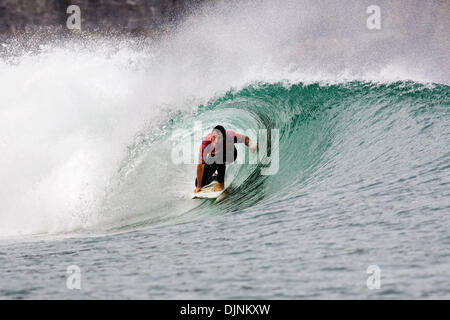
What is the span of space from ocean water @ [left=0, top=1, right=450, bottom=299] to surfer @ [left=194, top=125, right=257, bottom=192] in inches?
12.7

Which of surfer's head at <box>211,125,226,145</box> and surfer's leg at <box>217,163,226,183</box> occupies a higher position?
surfer's head at <box>211,125,226,145</box>

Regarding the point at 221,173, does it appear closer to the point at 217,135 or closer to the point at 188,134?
the point at 217,135

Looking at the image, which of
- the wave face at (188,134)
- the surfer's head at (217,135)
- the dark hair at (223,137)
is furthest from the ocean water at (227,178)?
the surfer's head at (217,135)

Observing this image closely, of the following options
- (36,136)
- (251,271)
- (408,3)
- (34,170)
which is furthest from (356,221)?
(408,3)

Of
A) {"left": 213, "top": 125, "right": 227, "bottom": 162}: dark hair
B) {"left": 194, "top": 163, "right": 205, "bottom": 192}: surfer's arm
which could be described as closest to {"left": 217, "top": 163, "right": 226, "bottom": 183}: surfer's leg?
{"left": 213, "top": 125, "right": 227, "bottom": 162}: dark hair

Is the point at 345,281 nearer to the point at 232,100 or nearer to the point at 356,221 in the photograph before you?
the point at 356,221

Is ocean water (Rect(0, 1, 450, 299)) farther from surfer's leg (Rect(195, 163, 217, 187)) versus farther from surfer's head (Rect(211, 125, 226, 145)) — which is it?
surfer's head (Rect(211, 125, 226, 145))

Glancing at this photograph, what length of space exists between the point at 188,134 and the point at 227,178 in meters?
1.98

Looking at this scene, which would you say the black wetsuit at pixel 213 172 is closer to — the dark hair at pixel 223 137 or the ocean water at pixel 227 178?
the dark hair at pixel 223 137

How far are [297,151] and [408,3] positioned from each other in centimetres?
2155

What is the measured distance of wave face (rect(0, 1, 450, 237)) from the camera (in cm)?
760

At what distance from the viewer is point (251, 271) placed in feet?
16.1

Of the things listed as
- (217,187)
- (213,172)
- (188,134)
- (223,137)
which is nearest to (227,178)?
(213,172)
